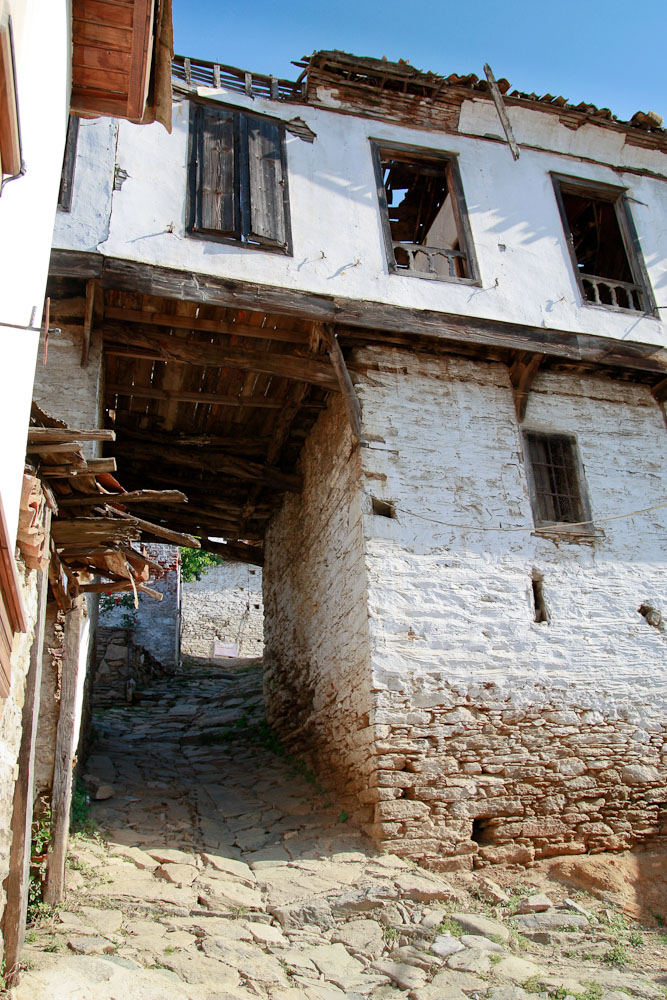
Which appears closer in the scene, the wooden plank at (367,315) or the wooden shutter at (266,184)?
the wooden plank at (367,315)

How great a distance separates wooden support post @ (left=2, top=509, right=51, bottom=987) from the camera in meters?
4.03

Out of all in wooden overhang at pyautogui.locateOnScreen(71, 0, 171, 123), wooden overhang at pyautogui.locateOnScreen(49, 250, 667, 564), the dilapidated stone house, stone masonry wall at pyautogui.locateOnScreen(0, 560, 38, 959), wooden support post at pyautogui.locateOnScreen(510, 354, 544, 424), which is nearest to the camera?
stone masonry wall at pyautogui.locateOnScreen(0, 560, 38, 959)

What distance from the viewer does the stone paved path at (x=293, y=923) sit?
4.57 meters

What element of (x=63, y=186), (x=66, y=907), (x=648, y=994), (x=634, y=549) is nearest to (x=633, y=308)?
(x=634, y=549)

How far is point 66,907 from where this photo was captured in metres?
5.15

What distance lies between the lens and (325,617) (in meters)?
8.64

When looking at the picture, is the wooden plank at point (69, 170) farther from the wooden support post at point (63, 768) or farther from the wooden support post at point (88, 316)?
the wooden support post at point (63, 768)

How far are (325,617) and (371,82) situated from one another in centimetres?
626

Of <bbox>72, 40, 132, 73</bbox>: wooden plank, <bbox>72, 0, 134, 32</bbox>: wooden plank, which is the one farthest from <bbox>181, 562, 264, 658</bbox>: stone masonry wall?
<bbox>72, 0, 134, 32</bbox>: wooden plank

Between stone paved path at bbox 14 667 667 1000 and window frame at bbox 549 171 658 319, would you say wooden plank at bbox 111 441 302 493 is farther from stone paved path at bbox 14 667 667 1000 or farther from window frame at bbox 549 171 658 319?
window frame at bbox 549 171 658 319

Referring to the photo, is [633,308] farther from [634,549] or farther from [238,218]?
[238,218]

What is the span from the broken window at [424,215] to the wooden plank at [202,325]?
4.65 ft

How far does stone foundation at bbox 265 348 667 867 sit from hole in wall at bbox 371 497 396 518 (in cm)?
1

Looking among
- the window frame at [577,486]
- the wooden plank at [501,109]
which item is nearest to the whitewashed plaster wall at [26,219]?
the window frame at [577,486]
